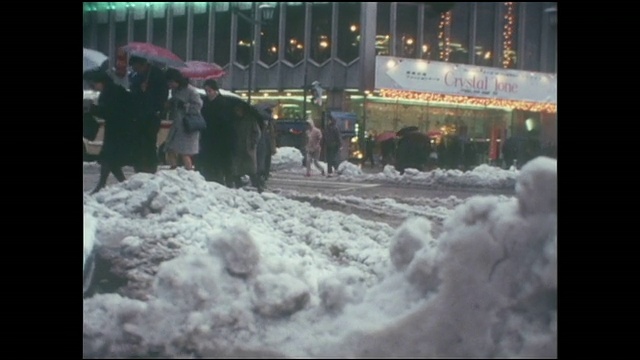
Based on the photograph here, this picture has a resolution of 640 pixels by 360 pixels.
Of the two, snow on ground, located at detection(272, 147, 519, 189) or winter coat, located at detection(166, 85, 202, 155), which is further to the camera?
winter coat, located at detection(166, 85, 202, 155)

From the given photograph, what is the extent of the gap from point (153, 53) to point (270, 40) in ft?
1.75

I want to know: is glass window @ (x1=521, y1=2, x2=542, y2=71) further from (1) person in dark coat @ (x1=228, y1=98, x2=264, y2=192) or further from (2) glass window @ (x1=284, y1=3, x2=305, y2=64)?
(1) person in dark coat @ (x1=228, y1=98, x2=264, y2=192)

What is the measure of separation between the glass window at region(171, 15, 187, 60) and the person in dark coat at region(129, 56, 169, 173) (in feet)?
0.50

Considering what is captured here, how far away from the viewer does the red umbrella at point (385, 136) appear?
3.84m

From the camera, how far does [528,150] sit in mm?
3627

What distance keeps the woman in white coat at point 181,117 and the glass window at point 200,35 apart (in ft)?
0.45

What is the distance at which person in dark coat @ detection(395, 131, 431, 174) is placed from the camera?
3850 millimetres

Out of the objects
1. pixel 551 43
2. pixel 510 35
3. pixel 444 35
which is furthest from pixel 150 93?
pixel 551 43

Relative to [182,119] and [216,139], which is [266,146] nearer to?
[216,139]

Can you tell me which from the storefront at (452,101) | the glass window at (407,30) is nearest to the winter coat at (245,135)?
the storefront at (452,101)

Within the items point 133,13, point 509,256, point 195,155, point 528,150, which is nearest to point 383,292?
point 509,256

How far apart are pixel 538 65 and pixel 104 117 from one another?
75.8 inches

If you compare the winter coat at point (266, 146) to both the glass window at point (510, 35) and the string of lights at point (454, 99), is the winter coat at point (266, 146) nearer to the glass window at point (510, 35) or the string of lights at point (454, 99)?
the string of lights at point (454, 99)

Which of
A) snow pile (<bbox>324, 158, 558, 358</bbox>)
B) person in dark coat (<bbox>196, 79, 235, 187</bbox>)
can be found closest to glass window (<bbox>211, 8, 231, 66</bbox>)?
person in dark coat (<bbox>196, 79, 235, 187</bbox>)
